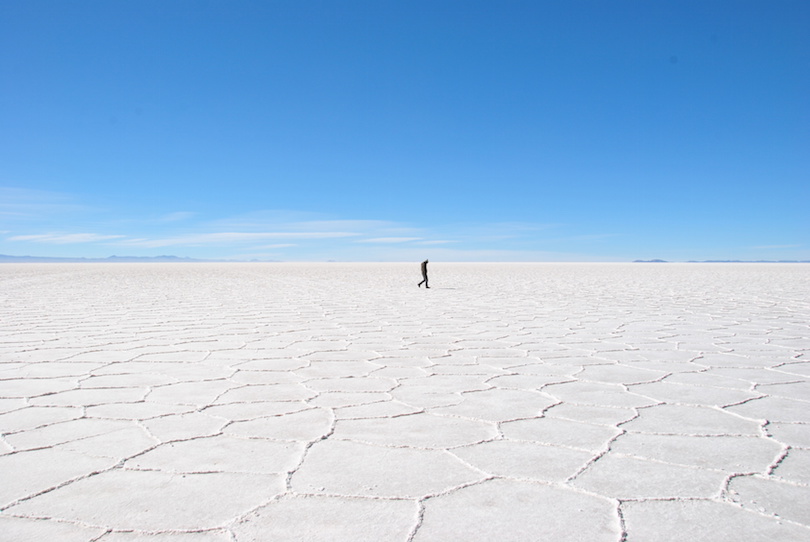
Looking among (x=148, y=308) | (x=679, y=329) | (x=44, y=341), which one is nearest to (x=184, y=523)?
(x=44, y=341)

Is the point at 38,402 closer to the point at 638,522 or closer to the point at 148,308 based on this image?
the point at 638,522

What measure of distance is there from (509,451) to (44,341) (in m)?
3.85

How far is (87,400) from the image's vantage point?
8.59 ft

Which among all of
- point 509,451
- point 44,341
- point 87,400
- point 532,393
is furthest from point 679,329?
point 44,341

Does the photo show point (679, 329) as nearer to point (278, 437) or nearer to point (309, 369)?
point (309, 369)

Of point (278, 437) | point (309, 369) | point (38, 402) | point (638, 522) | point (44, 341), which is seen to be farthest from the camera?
point (44, 341)

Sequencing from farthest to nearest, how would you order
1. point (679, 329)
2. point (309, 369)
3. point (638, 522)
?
point (679, 329) → point (309, 369) → point (638, 522)

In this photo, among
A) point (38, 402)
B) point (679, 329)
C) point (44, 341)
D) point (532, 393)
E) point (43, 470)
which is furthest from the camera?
point (679, 329)

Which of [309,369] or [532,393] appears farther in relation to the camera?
[309,369]

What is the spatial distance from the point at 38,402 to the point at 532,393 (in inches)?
89.4

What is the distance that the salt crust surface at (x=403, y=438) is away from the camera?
58.1 inches

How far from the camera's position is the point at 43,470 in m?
1.79

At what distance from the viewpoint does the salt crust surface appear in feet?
4.84

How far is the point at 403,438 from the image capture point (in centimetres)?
210
